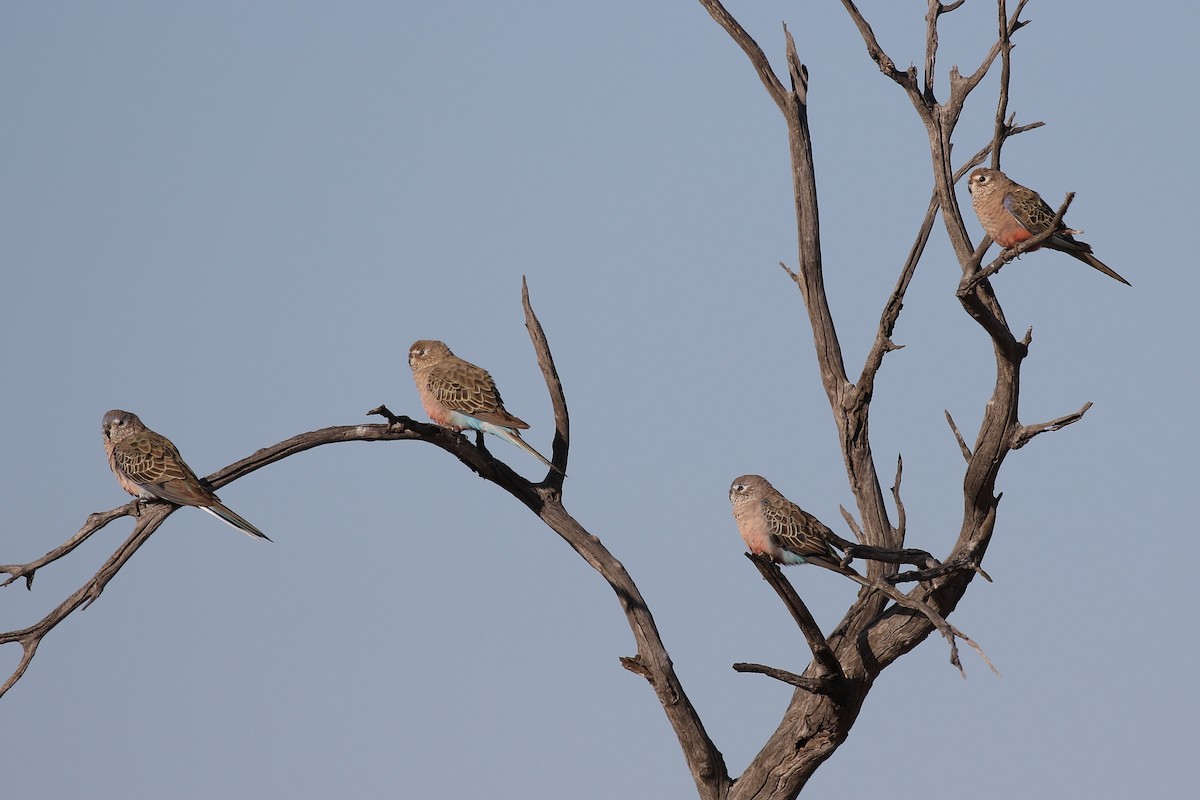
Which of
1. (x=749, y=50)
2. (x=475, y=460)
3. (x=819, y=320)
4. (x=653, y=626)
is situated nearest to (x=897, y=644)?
(x=653, y=626)

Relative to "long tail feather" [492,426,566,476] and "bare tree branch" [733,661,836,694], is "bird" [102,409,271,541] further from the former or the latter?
"bare tree branch" [733,661,836,694]

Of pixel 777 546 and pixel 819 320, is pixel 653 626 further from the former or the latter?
pixel 819 320

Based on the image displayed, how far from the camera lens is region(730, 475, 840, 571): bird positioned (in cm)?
982

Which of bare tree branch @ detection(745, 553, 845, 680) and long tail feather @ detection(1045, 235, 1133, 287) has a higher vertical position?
long tail feather @ detection(1045, 235, 1133, 287)

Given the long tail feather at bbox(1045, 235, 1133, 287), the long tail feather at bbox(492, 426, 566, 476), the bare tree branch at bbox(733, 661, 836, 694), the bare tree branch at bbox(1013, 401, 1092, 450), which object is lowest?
the bare tree branch at bbox(733, 661, 836, 694)

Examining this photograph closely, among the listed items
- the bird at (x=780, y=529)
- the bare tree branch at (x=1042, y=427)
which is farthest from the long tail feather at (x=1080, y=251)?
the bird at (x=780, y=529)

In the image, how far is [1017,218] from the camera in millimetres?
10430

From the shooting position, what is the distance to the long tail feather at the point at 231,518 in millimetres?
9508

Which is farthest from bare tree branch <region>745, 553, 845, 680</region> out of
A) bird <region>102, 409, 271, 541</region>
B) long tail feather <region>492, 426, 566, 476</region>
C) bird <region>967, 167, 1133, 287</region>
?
bird <region>102, 409, 271, 541</region>

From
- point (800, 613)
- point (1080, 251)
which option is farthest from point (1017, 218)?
point (800, 613)

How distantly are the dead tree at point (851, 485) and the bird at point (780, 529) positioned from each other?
0.86 feet

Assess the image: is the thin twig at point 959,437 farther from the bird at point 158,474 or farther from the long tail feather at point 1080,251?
the bird at point 158,474

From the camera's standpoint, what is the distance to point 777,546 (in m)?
9.93

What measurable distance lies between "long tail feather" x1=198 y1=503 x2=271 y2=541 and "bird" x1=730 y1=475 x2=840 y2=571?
3.58m
